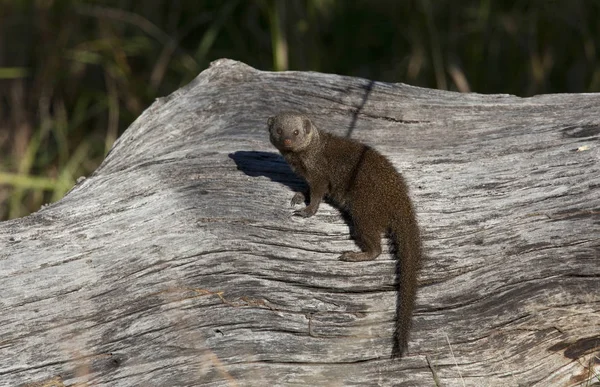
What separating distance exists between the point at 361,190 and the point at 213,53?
4.41 meters

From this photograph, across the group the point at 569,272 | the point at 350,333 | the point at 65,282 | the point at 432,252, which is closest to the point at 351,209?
the point at 432,252

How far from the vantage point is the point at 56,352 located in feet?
10.4

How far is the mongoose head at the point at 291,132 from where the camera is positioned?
13.3 feet

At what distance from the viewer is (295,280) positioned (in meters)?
3.45

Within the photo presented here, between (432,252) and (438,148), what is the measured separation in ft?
2.62

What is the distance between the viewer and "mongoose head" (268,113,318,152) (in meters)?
4.06

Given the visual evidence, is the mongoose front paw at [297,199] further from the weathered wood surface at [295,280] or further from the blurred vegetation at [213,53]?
the blurred vegetation at [213,53]

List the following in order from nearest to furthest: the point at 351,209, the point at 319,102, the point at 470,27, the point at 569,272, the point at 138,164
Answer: the point at 569,272, the point at 351,209, the point at 138,164, the point at 319,102, the point at 470,27

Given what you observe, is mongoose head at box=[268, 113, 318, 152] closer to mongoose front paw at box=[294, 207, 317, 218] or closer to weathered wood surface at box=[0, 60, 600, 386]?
weathered wood surface at box=[0, 60, 600, 386]

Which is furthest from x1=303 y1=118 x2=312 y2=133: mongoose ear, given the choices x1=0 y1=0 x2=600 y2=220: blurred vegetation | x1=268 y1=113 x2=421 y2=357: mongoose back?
x1=0 y1=0 x2=600 y2=220: blurred vegetation

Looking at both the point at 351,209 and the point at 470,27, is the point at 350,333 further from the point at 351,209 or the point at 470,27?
the point at 470,27

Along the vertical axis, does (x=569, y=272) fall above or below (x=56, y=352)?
above

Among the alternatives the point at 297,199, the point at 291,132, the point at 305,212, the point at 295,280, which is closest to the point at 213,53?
the point at 291,132

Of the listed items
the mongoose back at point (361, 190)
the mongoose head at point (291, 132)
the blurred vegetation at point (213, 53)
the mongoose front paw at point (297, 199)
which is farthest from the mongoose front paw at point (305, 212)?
the blurred vegetation at point (213, 53)
